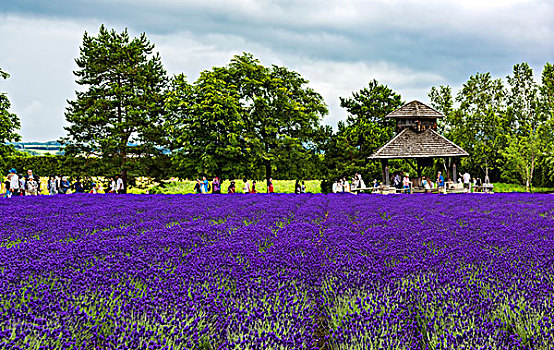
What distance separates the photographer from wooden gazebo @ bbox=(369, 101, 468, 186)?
87.5 ft

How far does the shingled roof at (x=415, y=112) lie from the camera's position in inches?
1147

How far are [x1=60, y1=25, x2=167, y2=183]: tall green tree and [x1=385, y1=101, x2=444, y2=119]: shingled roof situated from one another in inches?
671

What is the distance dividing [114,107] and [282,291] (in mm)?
Answer: 31619

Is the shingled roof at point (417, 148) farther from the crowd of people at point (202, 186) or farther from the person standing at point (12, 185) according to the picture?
the person standing at point (12, 185)

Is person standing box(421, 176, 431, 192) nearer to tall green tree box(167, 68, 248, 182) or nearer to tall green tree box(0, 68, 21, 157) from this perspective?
tall green tree box(167, 68, 248, 182)

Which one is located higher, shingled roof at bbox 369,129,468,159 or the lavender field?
shingled roof at bbox 369,129,468,159

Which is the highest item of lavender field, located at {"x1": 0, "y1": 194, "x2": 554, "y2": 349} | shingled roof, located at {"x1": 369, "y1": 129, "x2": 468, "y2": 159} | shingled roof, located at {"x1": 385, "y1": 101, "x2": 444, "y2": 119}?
shingled roof, located at {"x1": 385, "y1": 101, "x2": 444, "y2": 119}

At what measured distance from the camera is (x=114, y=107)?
106 ft

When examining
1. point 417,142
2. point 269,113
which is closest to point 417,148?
point 417,142

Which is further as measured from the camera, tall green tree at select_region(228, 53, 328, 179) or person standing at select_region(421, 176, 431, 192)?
tall green tree at select_region(228, 53, 328, 179)

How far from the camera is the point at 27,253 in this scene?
208 inches

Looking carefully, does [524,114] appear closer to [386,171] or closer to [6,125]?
[386,171]

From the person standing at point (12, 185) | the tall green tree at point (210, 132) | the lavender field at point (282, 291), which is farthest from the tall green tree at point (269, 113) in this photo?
the lavender field at point (282, 291)

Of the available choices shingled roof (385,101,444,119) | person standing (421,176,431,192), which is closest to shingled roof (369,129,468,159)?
shingled roof (385,101,444,119)
